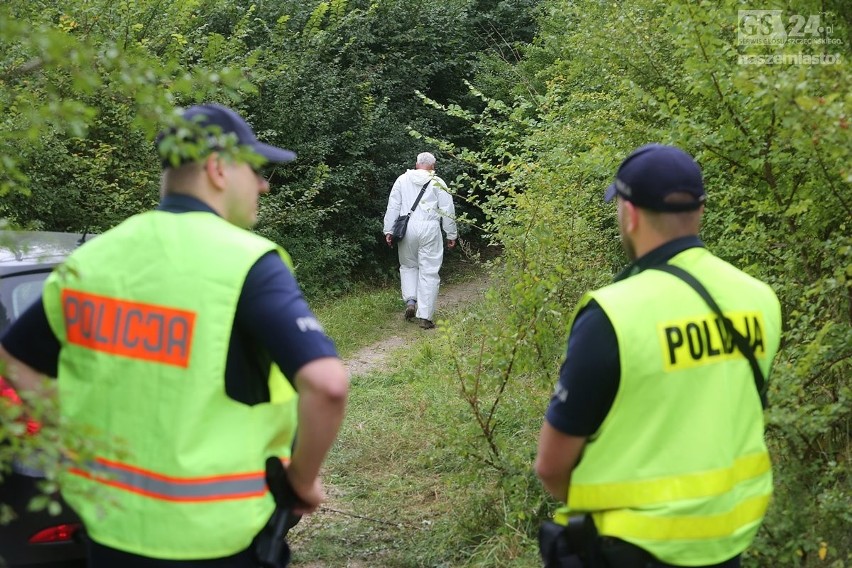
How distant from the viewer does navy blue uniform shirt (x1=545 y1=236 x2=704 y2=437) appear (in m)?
2.38

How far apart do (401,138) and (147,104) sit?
43.1 feet

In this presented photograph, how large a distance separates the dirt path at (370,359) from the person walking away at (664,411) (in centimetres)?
284

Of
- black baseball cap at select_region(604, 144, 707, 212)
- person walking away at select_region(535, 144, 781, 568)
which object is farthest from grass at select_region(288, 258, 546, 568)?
black baseball cap at select_region(604, 144, 707, 212)

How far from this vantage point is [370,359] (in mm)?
10266

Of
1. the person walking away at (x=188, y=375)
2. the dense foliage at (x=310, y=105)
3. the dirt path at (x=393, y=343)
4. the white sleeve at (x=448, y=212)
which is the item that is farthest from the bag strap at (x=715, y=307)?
the white sleeve at (x=448, y=212)

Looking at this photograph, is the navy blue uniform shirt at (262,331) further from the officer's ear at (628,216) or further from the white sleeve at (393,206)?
the white sleeve at (393,206)

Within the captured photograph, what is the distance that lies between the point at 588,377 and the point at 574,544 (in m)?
0.48

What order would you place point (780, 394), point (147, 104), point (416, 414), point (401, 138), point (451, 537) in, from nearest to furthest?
point (147, 104), point (780, 394), point (451, 537), point (416, 414), point (401, 138)

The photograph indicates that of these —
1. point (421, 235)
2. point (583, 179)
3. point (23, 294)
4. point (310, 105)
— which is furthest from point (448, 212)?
point (23, 294)

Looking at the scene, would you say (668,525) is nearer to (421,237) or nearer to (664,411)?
(664,411)

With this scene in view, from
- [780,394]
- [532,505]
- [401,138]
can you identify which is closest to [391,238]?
[401,138]

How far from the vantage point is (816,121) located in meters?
3.33

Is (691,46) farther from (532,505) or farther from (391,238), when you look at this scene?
(391,238)

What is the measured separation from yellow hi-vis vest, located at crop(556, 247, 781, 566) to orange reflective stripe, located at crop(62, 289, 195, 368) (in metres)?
1.03
